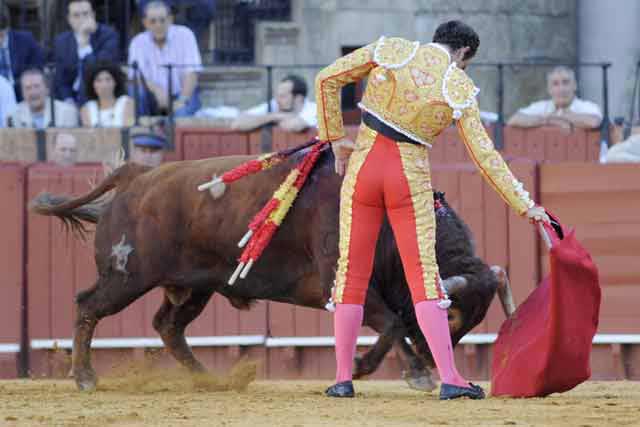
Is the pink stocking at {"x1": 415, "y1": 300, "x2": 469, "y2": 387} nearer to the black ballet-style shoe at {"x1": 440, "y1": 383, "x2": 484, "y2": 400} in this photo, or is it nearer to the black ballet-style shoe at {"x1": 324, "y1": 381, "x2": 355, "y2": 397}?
the black ballet-style shoe at {"x1": 440, "y1": 383, "x2": 484, "y2": 400}

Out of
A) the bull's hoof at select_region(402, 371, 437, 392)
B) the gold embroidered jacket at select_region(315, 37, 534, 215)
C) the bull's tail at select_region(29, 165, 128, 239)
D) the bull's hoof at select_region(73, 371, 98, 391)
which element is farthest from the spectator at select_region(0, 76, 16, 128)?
the gold embroidered jacket at select_region(315, 37, 534, 215)

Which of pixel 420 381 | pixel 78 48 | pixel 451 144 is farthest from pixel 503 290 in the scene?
pixel 78 48

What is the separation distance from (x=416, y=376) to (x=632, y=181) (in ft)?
9.78

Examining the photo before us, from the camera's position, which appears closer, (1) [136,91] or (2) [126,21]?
(1) [136,91]

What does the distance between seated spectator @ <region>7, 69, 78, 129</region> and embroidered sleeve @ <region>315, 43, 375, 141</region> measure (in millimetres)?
4612

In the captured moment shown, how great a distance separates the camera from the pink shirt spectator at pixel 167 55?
11867 millimetres

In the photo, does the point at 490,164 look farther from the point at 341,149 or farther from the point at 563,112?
the point at 563,112

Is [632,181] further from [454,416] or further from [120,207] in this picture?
[454,416]

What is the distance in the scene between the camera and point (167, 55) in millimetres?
11867

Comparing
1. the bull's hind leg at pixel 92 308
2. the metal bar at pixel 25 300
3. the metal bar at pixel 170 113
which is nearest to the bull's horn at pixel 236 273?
the bull's hind leg at pixel 92 308

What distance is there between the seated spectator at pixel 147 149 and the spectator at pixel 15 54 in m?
1.33

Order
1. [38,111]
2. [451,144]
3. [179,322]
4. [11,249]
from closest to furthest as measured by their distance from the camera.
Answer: [179,322] < [11,249] < [451,144] < [38,111]

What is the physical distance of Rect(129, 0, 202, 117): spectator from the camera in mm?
11805

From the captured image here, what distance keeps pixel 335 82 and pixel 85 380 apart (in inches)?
94.0
